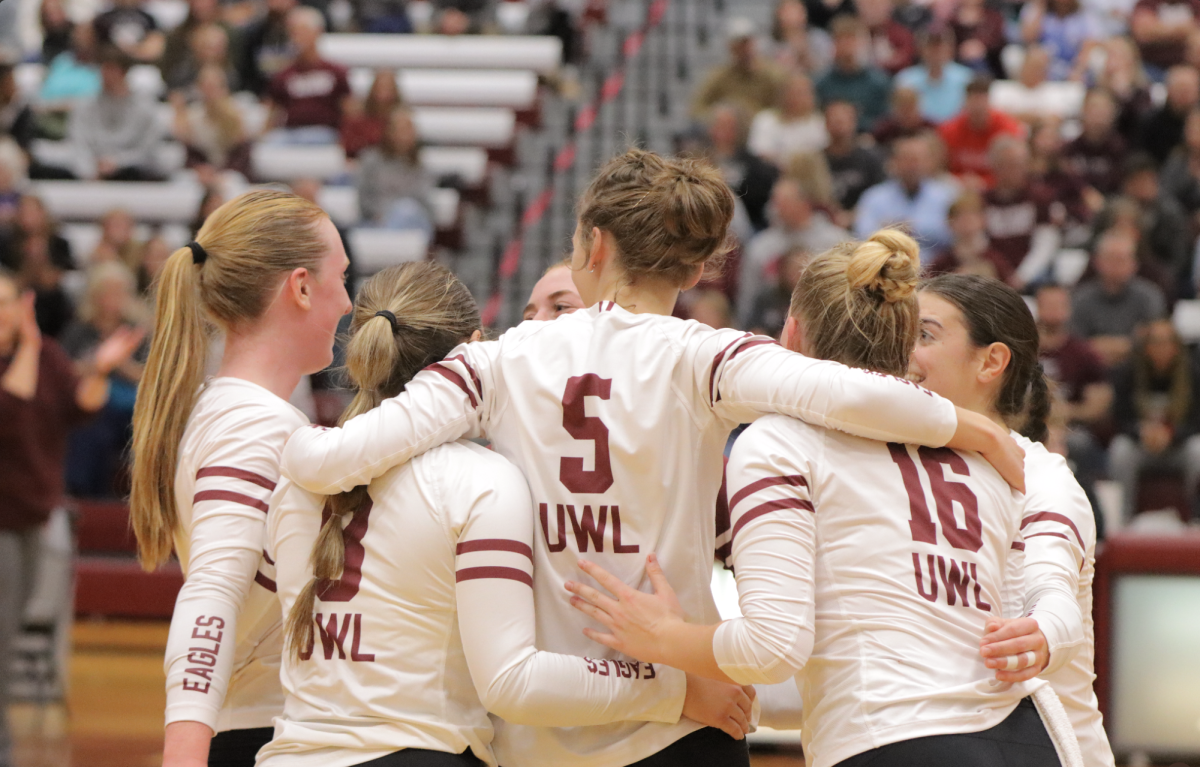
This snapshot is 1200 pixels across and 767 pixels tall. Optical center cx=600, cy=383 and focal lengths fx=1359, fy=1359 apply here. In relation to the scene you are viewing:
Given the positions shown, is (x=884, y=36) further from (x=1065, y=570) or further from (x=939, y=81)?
(x=1065, y=570)

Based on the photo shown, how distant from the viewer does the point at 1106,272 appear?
28.6ft

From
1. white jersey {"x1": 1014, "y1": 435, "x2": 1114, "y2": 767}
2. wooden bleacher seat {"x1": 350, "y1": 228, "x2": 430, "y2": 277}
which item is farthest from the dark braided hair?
wooden bleacher seat {"x1": 350, "y1": 228, "x2": 430, "y2": 277}

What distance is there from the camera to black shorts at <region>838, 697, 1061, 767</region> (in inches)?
80.0

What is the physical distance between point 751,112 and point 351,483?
9089 millimetres

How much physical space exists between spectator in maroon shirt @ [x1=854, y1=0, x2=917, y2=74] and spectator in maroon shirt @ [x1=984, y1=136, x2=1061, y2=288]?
7.69 ft

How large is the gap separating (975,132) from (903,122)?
0.54 m

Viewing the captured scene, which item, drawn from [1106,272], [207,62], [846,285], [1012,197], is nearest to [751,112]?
[1012,197]

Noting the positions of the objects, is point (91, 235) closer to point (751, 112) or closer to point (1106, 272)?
point (751, 112)

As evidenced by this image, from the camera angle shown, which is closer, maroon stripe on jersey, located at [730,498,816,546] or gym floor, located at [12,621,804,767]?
maroon stripe on jersey, located at [730,498,816,546]

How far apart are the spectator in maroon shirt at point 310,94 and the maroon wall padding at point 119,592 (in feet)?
14.5

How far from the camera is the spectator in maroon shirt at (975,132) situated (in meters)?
10.2

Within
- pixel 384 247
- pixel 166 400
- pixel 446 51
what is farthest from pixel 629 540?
pixel 446 51

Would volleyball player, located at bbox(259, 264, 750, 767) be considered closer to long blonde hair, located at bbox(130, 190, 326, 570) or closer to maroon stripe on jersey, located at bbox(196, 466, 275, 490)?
maroon stripe on jersey, located at bbox(196, 466, 275, 490)

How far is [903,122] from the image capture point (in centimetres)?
1038
